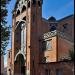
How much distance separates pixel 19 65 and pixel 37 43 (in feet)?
23.6

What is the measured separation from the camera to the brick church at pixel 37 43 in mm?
36094

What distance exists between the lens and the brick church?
36094 mm

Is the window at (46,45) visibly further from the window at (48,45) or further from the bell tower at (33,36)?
the bell tower at (33,36)

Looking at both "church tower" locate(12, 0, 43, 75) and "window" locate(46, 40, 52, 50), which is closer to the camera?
→ "window" locate(46, 40, 52, 50)

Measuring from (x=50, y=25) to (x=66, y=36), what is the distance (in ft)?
27.4

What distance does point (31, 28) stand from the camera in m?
40.0

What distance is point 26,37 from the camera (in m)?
41.3

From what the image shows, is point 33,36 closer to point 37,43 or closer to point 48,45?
point 37,43

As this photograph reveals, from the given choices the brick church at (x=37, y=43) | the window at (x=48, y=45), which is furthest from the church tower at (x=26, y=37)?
the window at (x=48, y=45)

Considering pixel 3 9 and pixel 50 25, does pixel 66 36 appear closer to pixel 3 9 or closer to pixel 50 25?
pixel 50 25

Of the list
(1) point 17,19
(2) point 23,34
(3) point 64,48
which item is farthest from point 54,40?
(1) point 17,19

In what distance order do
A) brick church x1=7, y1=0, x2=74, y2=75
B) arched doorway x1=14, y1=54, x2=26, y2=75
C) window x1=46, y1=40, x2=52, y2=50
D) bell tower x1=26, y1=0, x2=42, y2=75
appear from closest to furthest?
brick church x1=7, y1=0, x2=74, y2=75 → window x1=46, y1=40, x2=52, y2=50 → bell tower x1=26, y1=0, x2=42, y2=75 → arched doorway x1=14, y1=54, x2=26, y2=75

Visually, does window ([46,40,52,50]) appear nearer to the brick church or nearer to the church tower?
the brick church

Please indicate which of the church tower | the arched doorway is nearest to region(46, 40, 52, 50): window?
the church tower
